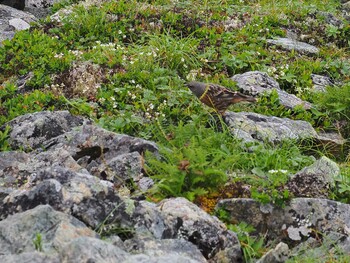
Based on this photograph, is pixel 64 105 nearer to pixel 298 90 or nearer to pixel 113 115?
pixel 113 115

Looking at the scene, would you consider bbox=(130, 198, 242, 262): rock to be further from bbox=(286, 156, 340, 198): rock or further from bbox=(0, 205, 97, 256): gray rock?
bbox=(286, 156, 340, 198): rock

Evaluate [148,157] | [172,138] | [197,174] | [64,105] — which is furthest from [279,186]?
[64,105]

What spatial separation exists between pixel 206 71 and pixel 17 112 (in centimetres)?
370

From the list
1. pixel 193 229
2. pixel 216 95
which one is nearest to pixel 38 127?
pixel 216 95

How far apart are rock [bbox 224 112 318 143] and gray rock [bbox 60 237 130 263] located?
4.50 m

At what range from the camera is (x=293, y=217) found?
→ 613cm

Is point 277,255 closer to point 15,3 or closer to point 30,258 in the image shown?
point 30,258

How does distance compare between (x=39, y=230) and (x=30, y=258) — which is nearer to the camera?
(x=30, y=258)

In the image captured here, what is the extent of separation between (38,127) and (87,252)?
488 cm

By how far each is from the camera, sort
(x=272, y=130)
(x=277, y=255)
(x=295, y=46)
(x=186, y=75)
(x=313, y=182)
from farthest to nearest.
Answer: (x=295, y=46), (x=186, y=75), (x=272, y=130), (x=313, y=182), (x=277, y=255)

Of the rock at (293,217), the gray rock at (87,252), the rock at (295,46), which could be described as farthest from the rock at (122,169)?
the rock at (295,46)

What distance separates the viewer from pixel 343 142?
30.2 ft

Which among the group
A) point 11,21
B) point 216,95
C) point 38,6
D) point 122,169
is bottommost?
point 38,6

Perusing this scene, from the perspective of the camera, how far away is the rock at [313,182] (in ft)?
21.5
